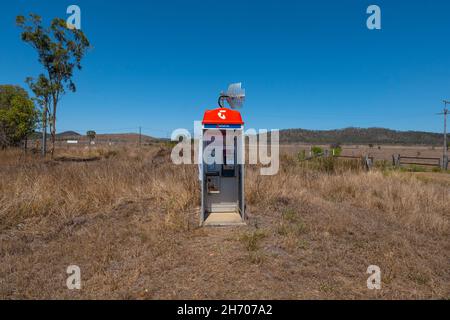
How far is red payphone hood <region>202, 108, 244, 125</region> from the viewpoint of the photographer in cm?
509

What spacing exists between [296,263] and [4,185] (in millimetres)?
6763

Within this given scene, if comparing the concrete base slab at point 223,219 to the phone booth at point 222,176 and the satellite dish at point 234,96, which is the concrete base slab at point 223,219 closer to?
the phone booth at point 222,176

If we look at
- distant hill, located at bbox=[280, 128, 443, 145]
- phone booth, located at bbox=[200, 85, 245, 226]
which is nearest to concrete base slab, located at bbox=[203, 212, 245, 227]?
phone booth, located at bbox=[200, 85, 245, 226]

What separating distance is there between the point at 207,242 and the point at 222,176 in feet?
6.78

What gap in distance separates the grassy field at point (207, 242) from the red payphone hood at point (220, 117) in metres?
2.03

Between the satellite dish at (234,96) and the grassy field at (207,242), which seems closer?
the grassy field at (207,242)

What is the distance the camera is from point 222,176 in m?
6.25

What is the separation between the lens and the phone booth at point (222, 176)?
218 inches

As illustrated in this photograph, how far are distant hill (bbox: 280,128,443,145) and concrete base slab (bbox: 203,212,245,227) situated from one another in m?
97.8

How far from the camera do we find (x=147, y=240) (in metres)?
4.45

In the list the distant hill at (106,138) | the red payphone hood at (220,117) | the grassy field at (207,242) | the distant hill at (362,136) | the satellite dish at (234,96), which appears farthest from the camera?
the distant hill at (362,136)

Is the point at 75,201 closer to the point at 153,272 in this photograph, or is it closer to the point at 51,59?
the point at 153,272

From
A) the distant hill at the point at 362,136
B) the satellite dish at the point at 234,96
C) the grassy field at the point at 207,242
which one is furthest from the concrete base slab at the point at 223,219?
the distant hill at the point at 362,136

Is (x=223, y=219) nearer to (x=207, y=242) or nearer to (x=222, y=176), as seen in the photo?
(x=222, y=176)
